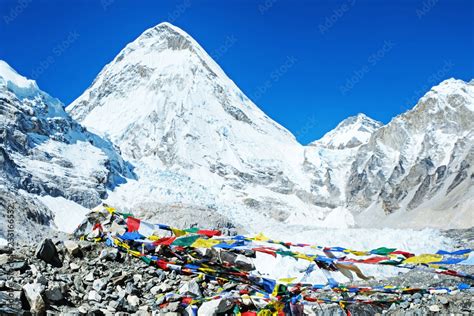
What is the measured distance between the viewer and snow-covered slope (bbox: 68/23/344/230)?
4370 inches

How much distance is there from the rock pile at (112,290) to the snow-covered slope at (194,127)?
71.3 m

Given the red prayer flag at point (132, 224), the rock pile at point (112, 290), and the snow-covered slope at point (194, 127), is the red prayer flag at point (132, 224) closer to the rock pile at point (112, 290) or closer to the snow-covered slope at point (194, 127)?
the rock pile at point (112, 290)

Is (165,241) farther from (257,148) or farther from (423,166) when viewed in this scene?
(257,148)

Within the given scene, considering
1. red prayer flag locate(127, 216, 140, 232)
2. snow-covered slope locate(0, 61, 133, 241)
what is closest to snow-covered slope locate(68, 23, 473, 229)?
snow-covered slope locate(0, 61, 133, 241)

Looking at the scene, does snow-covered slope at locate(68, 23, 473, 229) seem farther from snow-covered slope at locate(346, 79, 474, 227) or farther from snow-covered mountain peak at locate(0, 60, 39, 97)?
snow-covered mountain peak at locate(0, 60, 39, 97)

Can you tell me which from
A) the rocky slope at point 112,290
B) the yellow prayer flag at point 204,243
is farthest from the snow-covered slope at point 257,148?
the yellow prayer flag at point 204,243

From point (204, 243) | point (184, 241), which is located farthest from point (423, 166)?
point (184, 241)

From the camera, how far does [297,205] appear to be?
4392 inches

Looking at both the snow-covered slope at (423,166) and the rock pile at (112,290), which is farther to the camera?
the snow-covered slope at (423,166)

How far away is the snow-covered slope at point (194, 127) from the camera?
111000 mm

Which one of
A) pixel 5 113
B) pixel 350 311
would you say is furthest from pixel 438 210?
pixel 350 311

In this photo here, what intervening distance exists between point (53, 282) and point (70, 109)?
161m

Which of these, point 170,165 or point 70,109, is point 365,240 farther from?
point 70,109

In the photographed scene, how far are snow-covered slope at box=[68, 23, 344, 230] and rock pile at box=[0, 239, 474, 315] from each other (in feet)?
234
